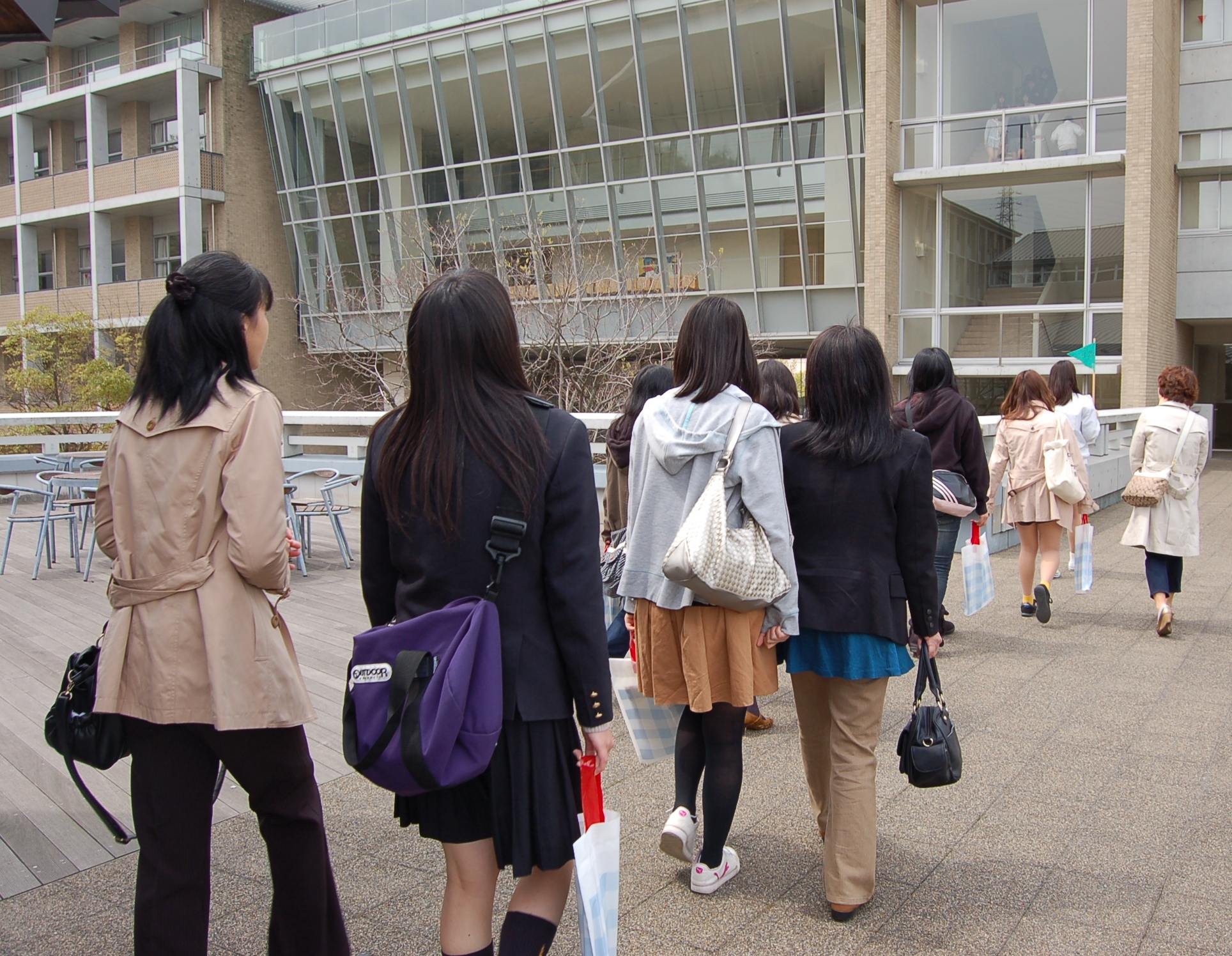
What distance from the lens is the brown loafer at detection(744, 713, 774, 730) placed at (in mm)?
5258

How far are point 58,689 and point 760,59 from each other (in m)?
22.7

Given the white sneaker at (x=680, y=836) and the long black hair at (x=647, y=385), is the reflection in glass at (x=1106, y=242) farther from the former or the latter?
the white sneaker at (x=680, y=836)

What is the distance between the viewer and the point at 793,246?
2517cm

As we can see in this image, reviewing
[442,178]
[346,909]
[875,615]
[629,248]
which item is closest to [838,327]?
[875,615]

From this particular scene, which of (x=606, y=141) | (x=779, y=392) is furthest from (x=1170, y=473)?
(x=606, y=141)

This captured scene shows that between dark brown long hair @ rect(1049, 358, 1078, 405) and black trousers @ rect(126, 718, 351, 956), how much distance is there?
7.82m

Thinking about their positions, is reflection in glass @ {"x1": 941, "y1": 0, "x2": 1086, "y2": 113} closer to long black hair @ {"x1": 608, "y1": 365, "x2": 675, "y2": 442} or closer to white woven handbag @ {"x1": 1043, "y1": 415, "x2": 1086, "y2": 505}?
white woven handbag @ {"x1": 1043, "y1": 415, "x2": 1086, "y2": 505}

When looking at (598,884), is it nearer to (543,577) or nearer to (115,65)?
(543,577)

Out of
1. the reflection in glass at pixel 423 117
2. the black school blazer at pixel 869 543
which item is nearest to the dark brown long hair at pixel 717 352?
the black school blazer at pixel 869 543

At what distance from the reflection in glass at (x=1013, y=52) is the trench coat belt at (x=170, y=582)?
23.2 meters

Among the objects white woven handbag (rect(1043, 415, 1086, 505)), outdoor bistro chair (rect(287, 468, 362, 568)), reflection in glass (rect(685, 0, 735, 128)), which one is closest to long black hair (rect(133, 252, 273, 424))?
white woven handbag (rect(1043, 415, 1086, 505))

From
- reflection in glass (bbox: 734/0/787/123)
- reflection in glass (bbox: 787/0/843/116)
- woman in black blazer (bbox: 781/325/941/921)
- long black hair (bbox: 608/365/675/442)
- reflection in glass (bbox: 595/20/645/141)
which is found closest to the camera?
woman in black blazer (bbox: 781/325/941/921)

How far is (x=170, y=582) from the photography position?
2.44 metres

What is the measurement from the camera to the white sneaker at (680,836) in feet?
11.6
